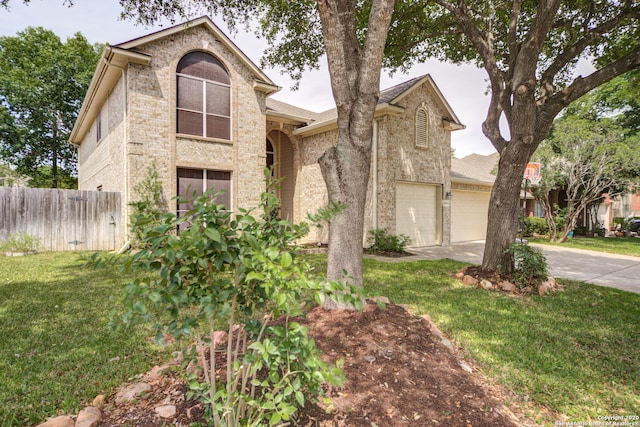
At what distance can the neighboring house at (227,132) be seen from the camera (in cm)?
934

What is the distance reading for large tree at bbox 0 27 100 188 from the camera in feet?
67.5

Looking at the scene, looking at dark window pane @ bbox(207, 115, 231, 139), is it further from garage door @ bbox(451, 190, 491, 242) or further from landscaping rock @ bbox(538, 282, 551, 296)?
garage door @ bbox(451, 190, 491, 242)

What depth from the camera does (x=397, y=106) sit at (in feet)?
35.4

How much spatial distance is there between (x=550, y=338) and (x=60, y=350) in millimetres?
5533

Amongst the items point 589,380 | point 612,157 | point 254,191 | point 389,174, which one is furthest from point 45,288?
point 612,157

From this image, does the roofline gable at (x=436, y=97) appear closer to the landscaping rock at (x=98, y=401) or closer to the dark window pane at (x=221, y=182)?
the dark window pane at (x=221, y=182)

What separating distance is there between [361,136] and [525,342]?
121 inches

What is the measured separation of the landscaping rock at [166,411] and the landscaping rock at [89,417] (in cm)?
39

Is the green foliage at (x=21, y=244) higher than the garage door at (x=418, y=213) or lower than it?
lower

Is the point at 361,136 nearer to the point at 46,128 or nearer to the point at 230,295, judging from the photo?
the point at 230,295

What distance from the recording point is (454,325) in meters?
4.03

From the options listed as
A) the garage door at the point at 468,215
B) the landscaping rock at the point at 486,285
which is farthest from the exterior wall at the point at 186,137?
the garage door at the point at 468,215

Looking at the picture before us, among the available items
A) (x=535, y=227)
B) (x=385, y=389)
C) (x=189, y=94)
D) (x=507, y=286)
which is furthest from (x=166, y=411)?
(x=535, y=227)

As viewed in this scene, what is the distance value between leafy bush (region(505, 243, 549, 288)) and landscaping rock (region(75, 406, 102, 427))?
21.2 feet
